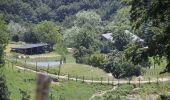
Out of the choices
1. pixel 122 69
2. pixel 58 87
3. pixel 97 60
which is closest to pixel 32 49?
pixel 97 60

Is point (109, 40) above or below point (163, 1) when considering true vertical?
above

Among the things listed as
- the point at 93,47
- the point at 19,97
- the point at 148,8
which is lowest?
the point at 19,97

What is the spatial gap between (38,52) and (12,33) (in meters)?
31.5

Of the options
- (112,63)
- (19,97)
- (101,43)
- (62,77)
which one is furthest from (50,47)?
(19,97)

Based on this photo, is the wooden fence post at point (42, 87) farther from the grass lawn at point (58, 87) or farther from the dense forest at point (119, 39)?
the grass lawn at point (58, 87)

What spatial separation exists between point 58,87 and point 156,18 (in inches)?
1906

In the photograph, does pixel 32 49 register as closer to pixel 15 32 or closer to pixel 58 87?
pixel 15 32

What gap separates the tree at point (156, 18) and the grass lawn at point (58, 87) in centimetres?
3712

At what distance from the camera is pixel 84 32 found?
11181 centimetres

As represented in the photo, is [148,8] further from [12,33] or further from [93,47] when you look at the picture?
[12,33]

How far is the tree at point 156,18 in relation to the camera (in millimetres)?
23328

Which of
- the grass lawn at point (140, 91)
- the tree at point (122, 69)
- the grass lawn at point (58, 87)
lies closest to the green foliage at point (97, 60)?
the tree at point (122, 69)

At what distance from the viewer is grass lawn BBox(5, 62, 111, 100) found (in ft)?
212

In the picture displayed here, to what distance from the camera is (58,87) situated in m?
71.7
